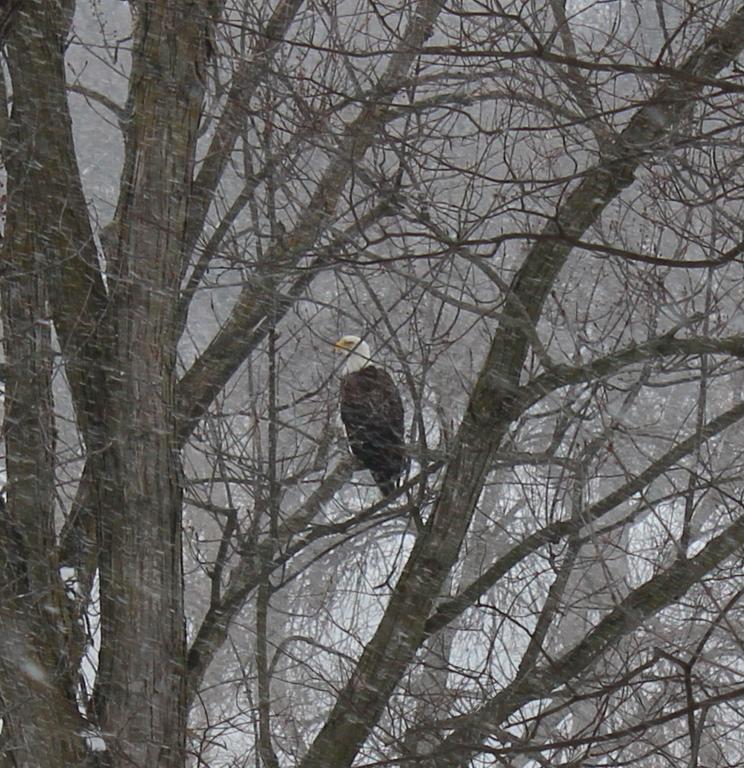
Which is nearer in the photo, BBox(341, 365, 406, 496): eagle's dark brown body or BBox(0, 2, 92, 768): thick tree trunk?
BBox(0, 2, 92, 768): thick tree trunk

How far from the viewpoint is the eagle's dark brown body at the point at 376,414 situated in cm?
670

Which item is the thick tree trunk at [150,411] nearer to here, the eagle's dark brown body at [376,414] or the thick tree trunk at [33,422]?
the thick tree trunk at [33,422]

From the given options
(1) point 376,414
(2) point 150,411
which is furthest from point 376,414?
(2) point 150,411

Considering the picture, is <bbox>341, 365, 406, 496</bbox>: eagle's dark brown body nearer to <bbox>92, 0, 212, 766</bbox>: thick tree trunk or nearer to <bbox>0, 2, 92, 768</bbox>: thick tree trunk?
<bbox>92, 0, 212, 766</bbox>: thick tree trunk

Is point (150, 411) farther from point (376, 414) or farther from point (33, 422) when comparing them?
point (376, 414)

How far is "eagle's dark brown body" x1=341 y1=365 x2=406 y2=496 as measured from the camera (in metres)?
6.70

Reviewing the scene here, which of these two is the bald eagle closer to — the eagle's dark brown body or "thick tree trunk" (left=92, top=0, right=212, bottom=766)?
the eagle's dark brown body

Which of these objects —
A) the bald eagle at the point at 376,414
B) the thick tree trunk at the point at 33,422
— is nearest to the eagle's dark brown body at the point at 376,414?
the bald eagle at the point at 376,414

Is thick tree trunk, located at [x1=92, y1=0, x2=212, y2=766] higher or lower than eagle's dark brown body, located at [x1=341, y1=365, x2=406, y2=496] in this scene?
lower

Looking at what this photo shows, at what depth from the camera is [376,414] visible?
651 cm

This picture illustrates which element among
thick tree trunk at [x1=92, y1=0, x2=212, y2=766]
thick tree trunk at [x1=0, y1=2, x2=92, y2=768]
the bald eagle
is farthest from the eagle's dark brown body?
thick tree trunk at [x1=0, y1=2, x2=92, y2=768]

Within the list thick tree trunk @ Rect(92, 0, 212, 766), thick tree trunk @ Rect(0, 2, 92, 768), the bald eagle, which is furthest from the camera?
the bald eagle

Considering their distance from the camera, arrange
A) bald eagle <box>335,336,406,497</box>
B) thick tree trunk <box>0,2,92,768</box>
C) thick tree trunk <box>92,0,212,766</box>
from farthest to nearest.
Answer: bald eagle <box>335,336,406,497</box> < thick tree trunk <box>92,0,212,766</box> < thick tree trunk <box>0,2,92,768</box>

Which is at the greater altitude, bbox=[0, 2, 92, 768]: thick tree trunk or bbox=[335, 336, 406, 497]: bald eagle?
bbox=[335, 336, 406, 497]: bald eagle
